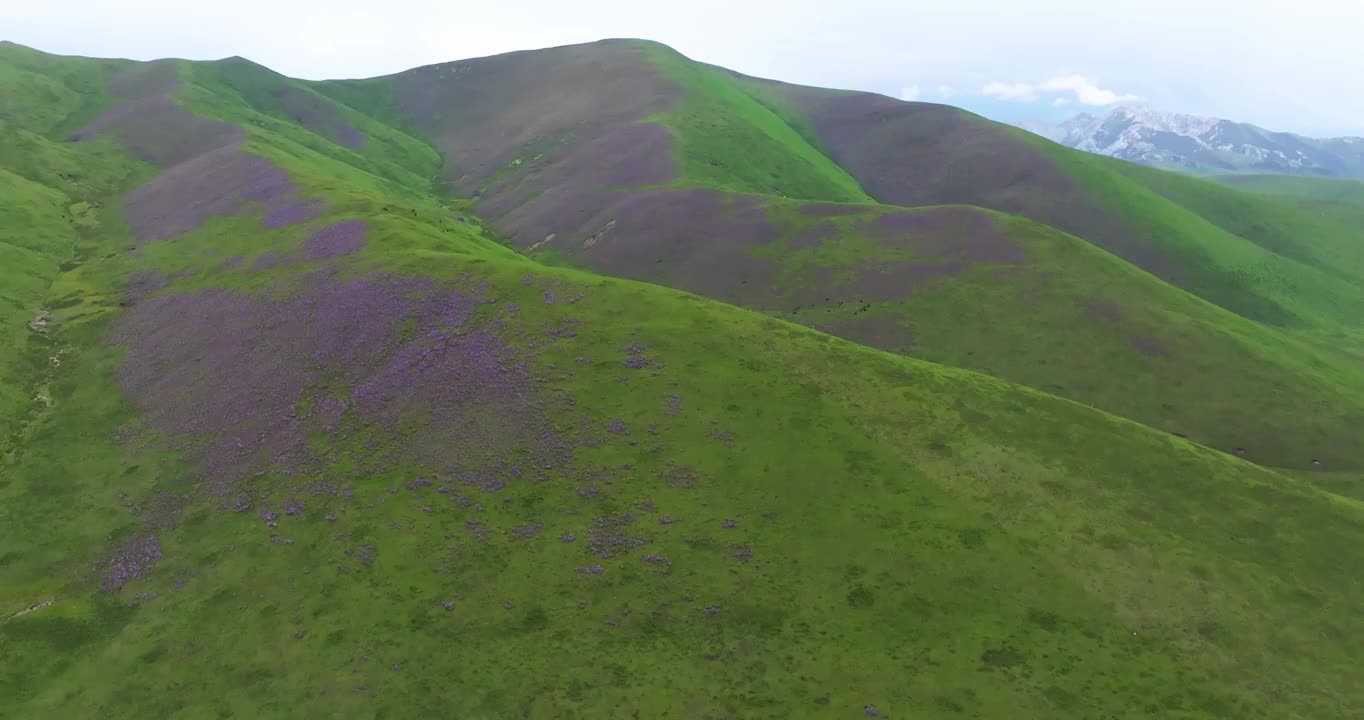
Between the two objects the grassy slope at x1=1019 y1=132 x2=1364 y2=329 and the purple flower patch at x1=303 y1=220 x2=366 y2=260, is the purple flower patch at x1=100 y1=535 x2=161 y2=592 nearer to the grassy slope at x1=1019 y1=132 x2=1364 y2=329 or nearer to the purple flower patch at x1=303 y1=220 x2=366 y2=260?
the purple flower patch at x1=303 y1=220 x2=366 y2=260

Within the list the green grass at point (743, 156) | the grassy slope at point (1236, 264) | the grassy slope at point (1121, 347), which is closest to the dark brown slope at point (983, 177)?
the grassy slope at point (1236, 264)

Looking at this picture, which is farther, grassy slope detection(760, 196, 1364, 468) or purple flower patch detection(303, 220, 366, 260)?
purple flower patch detection(303, 220, 366, 260)

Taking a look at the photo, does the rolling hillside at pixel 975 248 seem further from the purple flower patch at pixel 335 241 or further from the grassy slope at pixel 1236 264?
the purple flower patch at pixel 335 241

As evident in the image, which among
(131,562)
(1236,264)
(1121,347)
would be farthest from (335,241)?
(1236,264)

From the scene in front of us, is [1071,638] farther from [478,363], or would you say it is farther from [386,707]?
[478,363]

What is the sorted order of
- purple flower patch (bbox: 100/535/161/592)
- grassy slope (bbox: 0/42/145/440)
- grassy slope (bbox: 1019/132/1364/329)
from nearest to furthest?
1. purple flower patch (bbox: 100/535/161/592)
2. grassy slope (bbox: 0/42/145/440)
3. grassy slope (bbox: 1019/132/1364/329)

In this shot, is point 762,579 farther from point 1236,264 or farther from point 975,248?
point 1236,264

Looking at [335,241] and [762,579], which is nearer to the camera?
[762,579]

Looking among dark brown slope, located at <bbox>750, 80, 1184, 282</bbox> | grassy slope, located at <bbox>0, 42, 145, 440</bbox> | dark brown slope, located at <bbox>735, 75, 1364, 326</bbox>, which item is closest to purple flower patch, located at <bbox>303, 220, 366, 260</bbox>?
grassy slope, located at <bbox>0, 42, 145, 440</bbox>
